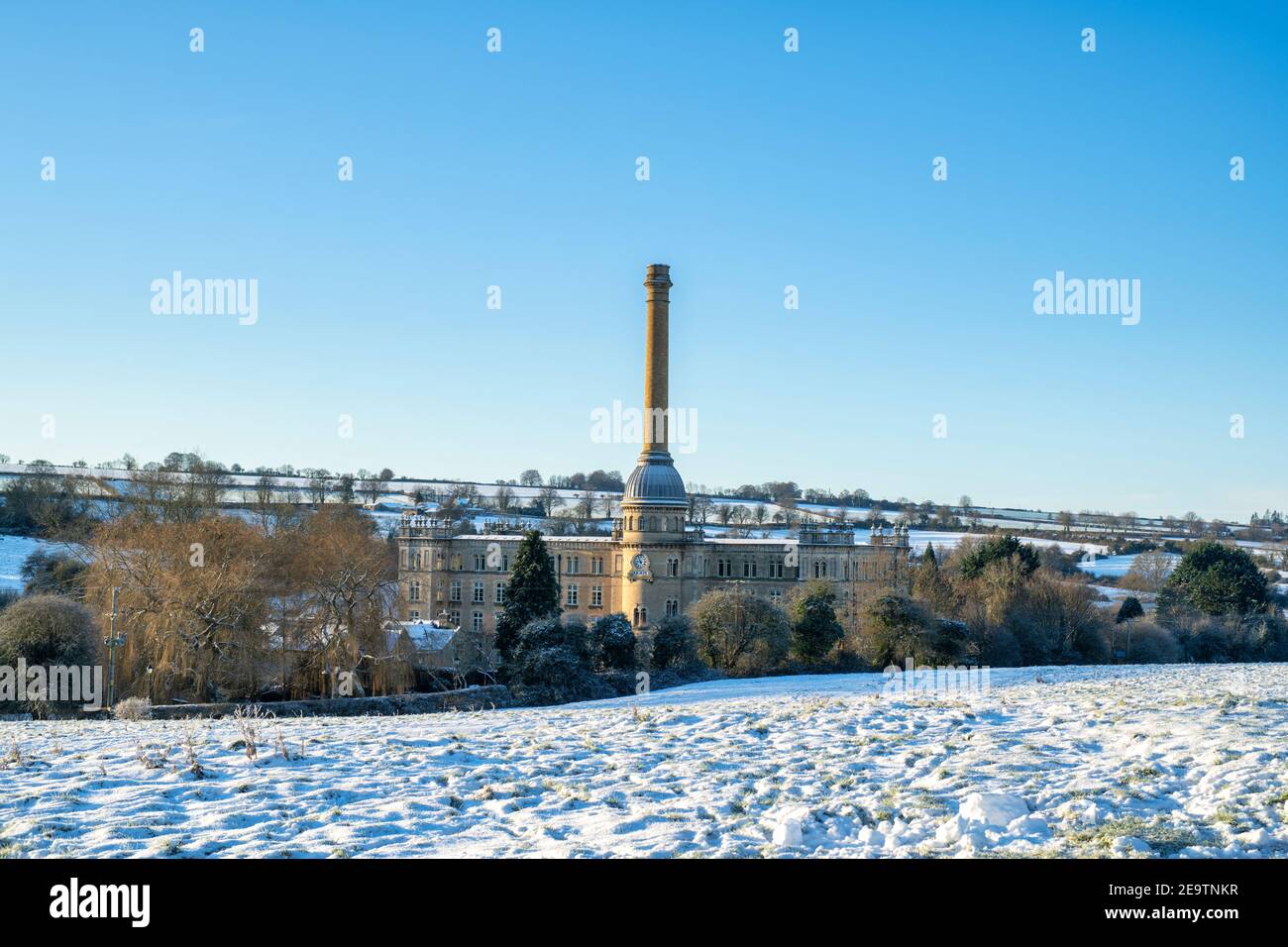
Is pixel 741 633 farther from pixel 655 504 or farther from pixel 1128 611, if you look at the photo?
pixel 1128 611

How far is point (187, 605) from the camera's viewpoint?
1215 inches

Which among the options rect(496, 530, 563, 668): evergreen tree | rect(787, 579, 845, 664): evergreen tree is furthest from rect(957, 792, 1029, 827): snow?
rect(496, 530, 563, 668): evergreen tree

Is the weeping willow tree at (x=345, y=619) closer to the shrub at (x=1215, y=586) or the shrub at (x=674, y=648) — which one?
the shrub at (x=674, y=648)

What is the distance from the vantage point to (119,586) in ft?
103

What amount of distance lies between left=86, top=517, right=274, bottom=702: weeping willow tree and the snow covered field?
15.6m

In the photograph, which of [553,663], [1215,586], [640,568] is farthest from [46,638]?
[1215,586]

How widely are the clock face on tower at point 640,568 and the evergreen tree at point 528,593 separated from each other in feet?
48.4

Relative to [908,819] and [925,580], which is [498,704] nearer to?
[908,819]

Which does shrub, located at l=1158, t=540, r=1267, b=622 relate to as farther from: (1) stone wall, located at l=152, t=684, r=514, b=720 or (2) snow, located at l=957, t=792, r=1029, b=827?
(2) snow, located at l=957, t=792, r=1029, b=827

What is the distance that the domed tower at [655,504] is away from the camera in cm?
6225

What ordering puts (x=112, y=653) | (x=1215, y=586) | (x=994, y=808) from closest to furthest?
(x=994, y=808) < (x=112, y=653) < (x=1215, y=586)

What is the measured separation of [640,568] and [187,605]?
3430cm

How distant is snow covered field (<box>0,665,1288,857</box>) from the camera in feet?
27.7

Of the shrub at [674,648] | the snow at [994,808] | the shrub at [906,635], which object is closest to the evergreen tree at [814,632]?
the shrub at [906,635]
